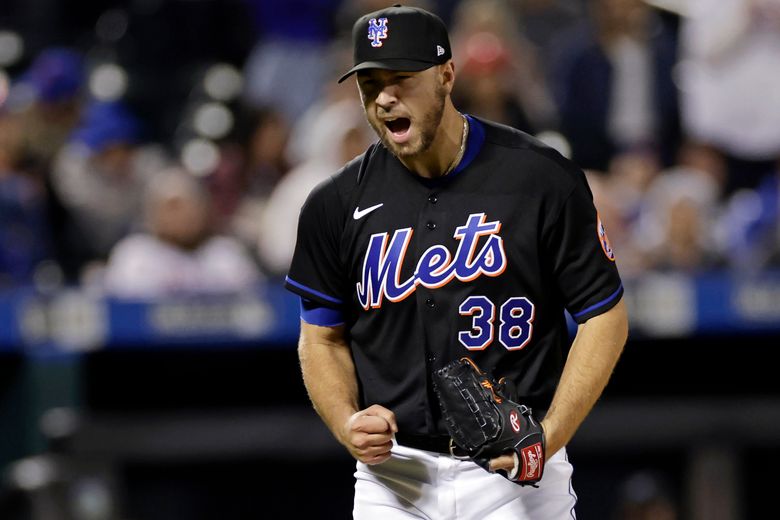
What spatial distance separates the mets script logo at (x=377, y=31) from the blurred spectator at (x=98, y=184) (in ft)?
13.8

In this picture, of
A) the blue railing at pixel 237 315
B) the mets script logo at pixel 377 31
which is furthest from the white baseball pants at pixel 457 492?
the blue railing at pixel 237 315

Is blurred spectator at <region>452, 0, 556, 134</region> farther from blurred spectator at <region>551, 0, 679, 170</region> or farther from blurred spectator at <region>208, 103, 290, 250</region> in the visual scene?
blurred spectator at <region>208, 103, 290, 250</region>

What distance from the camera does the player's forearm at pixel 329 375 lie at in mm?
3445

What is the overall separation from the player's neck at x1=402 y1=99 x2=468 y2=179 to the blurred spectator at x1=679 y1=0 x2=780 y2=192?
460 centimetres

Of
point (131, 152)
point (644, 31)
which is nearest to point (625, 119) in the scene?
point (644, 31)

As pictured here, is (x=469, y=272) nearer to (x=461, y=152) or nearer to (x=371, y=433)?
(x=461, y=152)

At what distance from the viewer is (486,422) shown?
3174 mm

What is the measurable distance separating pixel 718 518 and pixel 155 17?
185 inches

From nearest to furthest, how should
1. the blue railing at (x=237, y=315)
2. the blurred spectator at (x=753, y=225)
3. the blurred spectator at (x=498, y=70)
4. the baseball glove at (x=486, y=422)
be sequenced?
the baseball glove at (x=486, y=422)
the blue railing at (x=237, y=315)
the blurred spectator at (x=753, y=225)
the blurred spectator at (x=498, y=70)

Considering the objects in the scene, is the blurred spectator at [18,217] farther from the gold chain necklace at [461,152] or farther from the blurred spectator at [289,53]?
the gold chain necklace at [461,152]

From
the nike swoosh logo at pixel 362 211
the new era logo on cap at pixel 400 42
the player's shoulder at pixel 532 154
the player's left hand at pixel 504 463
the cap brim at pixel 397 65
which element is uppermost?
the new era logo on cap at pixel 400 42

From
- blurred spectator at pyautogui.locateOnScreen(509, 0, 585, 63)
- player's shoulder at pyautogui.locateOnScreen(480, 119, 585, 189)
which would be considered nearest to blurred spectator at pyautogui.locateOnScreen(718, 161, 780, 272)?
blurred spectator at pyautogui.locateOnScreen(509, 0, 585, 63)

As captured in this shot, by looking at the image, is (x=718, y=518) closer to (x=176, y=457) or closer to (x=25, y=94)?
(x=176, y=457)

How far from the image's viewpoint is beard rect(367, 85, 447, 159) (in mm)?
3273
